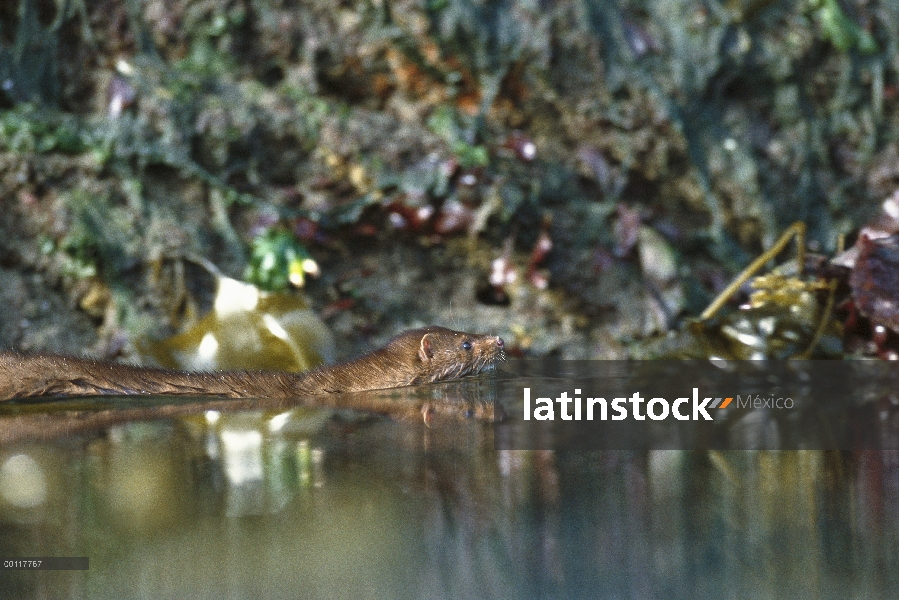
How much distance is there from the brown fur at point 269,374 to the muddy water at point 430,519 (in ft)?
1.26

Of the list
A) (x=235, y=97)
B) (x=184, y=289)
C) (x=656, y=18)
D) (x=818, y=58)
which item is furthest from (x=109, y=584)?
(x=818, y=58)

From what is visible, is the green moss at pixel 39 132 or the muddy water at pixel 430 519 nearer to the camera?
the muddy water at pixel 430 519

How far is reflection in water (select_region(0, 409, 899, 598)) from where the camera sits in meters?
1.03

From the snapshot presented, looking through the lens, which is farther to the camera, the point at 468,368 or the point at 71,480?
the point at 468,368

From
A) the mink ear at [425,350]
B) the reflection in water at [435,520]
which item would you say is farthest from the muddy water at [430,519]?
the mink ear at [425,350]

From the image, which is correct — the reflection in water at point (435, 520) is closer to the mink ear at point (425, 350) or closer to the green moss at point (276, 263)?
the mink ear at point (425, 350)

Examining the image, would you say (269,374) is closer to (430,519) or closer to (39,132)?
(430,519)

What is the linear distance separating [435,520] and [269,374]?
93 centimetres

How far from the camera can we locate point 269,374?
197 centimetres

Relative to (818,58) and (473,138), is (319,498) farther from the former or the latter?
(818,58)

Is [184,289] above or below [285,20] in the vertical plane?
below

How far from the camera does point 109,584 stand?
103 cm

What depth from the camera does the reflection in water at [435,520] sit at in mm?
1026

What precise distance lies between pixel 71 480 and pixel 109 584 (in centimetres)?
28
